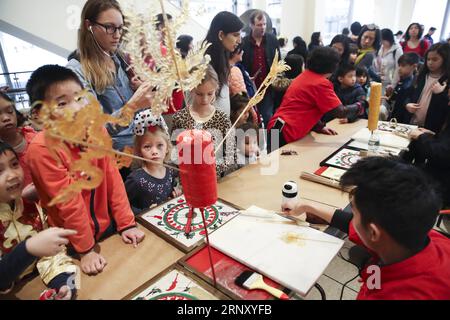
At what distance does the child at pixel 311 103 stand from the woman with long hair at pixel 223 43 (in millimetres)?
491

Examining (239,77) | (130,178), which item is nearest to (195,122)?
(130,178)

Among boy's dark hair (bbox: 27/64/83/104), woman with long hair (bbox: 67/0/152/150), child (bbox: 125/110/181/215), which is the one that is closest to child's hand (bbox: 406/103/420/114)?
child (bbox: 125/110/181/215)

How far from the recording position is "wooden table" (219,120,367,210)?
1296 millimetres

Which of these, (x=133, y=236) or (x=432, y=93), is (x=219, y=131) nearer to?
(x=133, y=236)

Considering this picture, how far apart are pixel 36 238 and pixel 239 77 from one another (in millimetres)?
1748

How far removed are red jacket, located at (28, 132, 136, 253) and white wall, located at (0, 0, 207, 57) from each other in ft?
9.98

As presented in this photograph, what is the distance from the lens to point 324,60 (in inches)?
78.9

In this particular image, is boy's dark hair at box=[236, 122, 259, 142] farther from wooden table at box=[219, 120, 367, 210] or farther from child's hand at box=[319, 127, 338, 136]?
child's hand at box=[319, 127, 338, 136]

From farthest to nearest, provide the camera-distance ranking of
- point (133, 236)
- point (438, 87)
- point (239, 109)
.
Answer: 1. point (438, 87)
2. point (239, 109)
3. point (133, 236)

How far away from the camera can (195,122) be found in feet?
5.18

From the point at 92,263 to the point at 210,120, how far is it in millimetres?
940

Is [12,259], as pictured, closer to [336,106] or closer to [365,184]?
[365,184]

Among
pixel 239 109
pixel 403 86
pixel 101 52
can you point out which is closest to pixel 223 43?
pixel 239 109

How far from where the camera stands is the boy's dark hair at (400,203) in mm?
744
